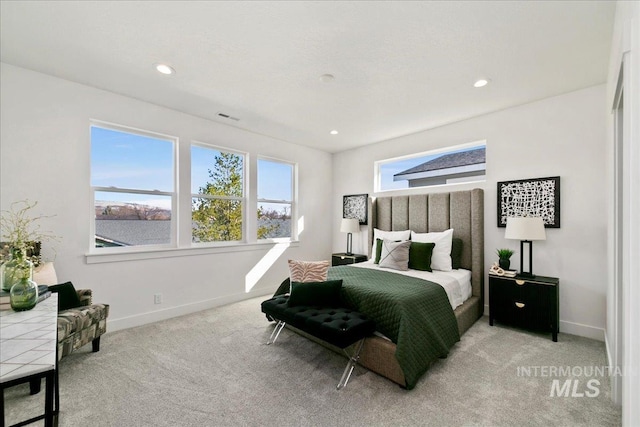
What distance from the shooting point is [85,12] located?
1896 mm

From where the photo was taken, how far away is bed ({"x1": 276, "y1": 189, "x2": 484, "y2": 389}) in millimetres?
2125

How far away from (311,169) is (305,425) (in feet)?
13.9

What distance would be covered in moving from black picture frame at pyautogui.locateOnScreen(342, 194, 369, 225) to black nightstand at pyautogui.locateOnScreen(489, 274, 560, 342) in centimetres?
223

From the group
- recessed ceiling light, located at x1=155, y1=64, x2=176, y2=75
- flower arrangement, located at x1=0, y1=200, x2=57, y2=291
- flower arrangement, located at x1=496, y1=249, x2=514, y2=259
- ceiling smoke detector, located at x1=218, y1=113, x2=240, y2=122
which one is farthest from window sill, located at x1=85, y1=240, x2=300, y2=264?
flower arrangement, located at x1=496, y1=249, x2=514, y2=259

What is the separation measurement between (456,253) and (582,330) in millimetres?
1413

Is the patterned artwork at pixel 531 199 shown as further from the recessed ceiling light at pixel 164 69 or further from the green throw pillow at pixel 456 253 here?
the recessed ceiling light at pixel 164 69

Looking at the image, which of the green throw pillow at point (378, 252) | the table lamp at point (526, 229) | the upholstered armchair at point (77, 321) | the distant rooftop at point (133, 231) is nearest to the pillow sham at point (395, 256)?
the green throw pillow at point (378, 252)

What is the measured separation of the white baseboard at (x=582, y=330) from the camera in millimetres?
2850

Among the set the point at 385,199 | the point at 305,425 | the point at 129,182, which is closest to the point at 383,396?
the point at 305,425

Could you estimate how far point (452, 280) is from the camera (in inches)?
121

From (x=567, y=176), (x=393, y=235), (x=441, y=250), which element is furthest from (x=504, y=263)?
(x=393, y=235)

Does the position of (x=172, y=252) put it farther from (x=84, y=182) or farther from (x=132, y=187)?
(x=84, y=182)

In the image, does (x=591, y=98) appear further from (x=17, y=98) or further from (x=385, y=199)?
(x=17, y=98)

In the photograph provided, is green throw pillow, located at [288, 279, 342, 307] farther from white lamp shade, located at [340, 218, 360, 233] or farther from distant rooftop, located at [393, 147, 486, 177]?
distant rooftop, located at [393, 147, 486, 177]
